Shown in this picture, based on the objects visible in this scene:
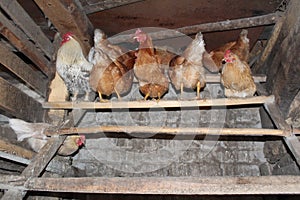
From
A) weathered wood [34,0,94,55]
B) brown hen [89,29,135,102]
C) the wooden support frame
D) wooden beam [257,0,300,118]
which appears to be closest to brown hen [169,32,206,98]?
brown hen [89,29,135,102]

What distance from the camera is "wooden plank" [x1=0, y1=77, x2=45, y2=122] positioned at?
175 cm

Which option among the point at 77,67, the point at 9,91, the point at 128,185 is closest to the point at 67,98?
the point at 77,67

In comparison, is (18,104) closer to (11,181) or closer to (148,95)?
(11,181)

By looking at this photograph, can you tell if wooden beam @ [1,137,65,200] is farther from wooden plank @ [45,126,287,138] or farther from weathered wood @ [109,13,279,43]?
weathered wood @ [109,13,279,43]

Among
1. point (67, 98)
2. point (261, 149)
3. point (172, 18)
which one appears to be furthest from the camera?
point (261, 149)

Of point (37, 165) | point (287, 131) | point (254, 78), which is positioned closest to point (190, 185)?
point (287, 131)

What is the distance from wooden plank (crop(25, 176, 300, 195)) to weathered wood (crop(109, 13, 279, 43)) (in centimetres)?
111

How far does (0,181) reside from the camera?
4.50ft

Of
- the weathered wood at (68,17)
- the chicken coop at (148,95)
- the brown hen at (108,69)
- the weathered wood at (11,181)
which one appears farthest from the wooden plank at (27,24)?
the weathered wood at (11,181)

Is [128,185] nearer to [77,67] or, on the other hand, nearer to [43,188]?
[43,188]

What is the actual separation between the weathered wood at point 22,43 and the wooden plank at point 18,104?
26cm

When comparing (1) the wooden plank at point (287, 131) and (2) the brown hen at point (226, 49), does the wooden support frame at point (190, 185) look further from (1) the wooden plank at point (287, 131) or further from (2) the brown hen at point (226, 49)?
(2) the brown hen at point (226, 49)

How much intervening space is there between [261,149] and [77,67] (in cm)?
167

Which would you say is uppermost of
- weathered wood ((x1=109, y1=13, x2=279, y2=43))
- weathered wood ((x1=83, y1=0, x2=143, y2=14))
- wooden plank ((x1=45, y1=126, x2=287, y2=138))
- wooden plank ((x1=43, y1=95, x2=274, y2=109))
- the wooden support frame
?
Result: weathered wood ((x1=83, y1=0, x2=143, y2=14))
